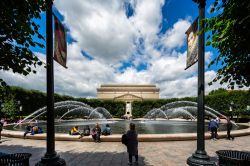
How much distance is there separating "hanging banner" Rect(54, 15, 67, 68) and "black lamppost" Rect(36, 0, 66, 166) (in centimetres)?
24

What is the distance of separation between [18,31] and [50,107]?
249 cm

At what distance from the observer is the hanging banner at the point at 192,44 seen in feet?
24.0

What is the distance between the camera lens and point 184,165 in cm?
813

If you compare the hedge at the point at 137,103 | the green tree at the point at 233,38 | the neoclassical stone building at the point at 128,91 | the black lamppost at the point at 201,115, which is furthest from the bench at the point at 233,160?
the neoclassical stone building at the point at 128,91

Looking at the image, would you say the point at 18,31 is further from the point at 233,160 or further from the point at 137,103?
the point at 137,103

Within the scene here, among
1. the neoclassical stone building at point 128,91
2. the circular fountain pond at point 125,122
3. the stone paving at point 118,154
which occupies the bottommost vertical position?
the circular fountain pond at point 125,122

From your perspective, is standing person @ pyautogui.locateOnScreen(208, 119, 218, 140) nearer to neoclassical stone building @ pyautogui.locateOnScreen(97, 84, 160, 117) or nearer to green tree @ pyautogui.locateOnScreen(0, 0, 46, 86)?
green tree @ pyautogui.locateOnScreen(0, 0, 46, 86)

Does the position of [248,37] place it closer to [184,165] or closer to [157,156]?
[184,165]

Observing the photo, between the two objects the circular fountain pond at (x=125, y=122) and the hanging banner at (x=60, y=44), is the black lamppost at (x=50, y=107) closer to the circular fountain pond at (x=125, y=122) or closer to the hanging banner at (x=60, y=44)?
the hanging banner at (x=60, y=44)

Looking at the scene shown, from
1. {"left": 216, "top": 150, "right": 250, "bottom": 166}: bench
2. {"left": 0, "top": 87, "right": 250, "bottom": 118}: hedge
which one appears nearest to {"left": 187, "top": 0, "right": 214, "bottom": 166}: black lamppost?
{"left": 216, "top": 150, "right": 250, "bottom": 166}: bench

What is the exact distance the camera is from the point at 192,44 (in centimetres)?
764

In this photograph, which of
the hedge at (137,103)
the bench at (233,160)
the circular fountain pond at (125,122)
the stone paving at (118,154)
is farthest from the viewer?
the hedge at (137,103)

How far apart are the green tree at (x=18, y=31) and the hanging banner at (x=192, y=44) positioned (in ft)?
17.0

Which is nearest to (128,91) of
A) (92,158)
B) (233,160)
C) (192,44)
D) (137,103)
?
(137,103)
